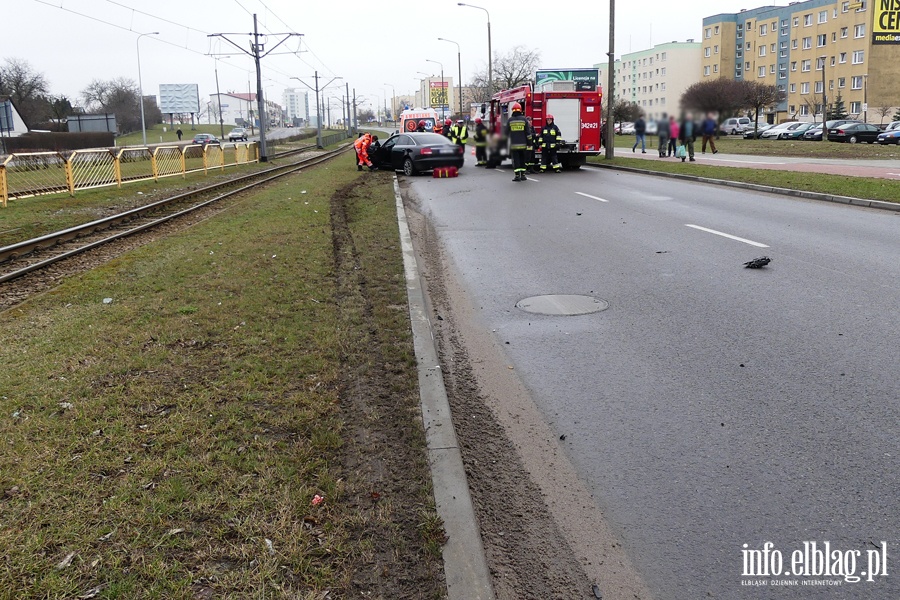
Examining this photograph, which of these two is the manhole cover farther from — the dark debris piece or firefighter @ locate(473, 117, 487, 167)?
firefighter @ locate(473, 117, 487, 167)

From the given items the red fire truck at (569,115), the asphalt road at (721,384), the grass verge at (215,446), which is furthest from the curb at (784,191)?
the grass verge at (215,446)

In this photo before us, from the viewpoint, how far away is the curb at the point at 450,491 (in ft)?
9.43

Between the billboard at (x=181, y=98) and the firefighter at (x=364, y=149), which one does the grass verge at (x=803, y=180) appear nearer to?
the firefighter at (x=364, y=149)

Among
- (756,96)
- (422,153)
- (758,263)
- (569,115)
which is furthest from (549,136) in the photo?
(758,263)

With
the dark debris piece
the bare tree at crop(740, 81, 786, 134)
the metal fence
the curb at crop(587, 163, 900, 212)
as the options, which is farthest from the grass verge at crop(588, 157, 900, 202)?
the metal fence

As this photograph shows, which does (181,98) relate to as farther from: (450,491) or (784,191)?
(450,491)

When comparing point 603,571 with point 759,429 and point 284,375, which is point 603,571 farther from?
point 284,375

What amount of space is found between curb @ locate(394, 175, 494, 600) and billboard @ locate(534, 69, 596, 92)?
70.9ft

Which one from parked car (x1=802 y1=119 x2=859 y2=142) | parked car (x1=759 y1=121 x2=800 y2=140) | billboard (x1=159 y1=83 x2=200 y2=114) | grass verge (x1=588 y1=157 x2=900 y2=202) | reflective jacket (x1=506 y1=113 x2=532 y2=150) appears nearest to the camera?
grass verge (x1=588 y1=157 x2=900 y2=202)

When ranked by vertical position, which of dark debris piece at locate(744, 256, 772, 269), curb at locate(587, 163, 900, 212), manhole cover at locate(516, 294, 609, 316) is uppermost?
curb at locate(587, 163, 900, 212)

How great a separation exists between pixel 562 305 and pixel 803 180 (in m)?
13.6

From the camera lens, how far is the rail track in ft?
35.2

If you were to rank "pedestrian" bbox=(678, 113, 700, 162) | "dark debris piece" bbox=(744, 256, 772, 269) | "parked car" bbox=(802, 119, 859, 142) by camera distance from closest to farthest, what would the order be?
"pedestrian" bbox=(678, 113, 700, 162), "dark debris piece" bbox=(744, 256, 772, 269), "parked car" bbox=(802, 119, 859, 142)

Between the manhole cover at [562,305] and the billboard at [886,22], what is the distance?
6324 centimetres
